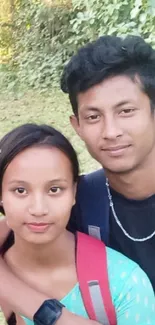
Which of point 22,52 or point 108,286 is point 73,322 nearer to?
point 108,286

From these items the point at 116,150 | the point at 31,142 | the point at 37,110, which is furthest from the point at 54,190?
the point at 37,110

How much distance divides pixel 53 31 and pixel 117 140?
8.48 metres

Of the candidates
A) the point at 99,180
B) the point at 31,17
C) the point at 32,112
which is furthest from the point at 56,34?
the point at 99,180

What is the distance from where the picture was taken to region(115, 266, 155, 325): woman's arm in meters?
1.90

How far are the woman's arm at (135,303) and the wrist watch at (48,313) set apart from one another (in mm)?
174

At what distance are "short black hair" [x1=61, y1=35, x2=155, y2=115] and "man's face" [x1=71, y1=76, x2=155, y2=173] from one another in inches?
1.0

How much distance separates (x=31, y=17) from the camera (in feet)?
35.7

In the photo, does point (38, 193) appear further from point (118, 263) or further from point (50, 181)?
point (118, 263)

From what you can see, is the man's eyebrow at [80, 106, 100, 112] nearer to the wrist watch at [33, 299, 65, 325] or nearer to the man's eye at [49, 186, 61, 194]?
the man's eye at [49, 186, 61, 194]

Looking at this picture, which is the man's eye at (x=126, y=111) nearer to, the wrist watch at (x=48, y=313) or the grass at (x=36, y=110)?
the wrist watch at (x=48, y=313)

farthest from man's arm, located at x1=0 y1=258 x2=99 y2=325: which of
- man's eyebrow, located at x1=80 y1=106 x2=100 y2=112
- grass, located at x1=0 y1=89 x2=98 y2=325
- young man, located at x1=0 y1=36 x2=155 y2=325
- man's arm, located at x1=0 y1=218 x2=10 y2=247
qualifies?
grass, located at x1=0 y1=89 x2=98 y2=325

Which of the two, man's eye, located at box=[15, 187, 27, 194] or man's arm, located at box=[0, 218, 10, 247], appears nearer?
man's eye, located at box=[15, 187, 27, 194]

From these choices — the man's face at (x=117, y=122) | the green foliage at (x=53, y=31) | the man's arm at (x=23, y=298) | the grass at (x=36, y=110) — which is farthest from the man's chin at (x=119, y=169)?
the green foliage at (x=53, y=31)

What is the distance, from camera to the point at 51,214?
1.87 meters
